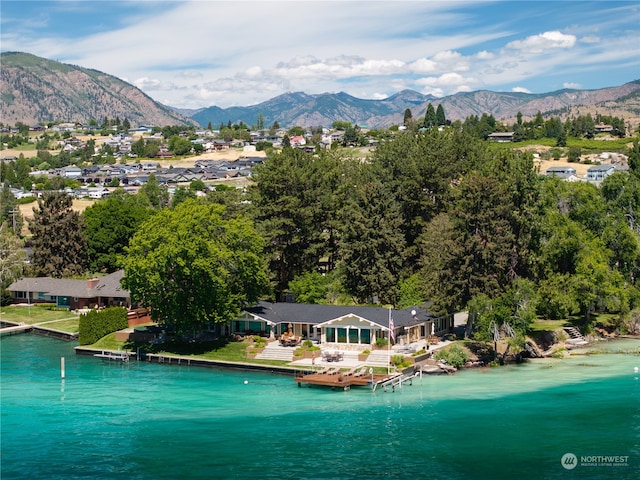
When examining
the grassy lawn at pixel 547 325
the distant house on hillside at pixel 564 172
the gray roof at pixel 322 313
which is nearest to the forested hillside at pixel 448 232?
the grassy lawn at pixel 547 325

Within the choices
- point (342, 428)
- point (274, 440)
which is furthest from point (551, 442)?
point (274, 440)

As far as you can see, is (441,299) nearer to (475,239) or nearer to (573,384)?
(475,239)

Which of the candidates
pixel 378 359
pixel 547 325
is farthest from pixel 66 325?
pixel 547 325

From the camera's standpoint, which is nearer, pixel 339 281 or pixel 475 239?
pixel 475 239

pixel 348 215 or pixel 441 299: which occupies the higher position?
pixel 348 215

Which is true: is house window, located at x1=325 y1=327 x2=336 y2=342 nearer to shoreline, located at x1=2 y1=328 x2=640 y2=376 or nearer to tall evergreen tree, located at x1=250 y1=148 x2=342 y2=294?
shoreline, located at x1=2 y1=328 x2=640 y2=376

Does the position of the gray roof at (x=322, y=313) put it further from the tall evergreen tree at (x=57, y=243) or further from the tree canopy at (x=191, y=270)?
the tall evergreen tree at (x=57, y=243)

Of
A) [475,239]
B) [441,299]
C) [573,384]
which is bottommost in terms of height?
[573,384]
